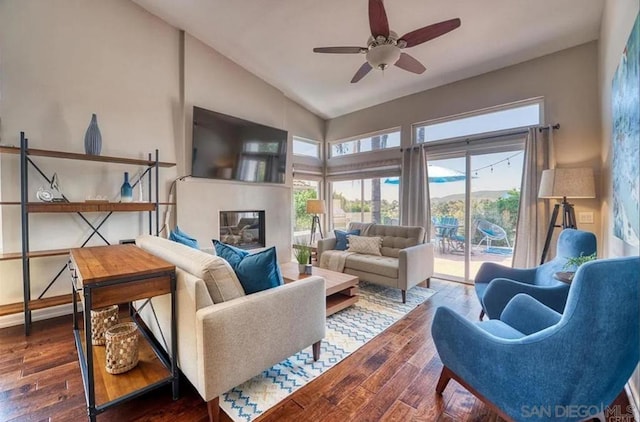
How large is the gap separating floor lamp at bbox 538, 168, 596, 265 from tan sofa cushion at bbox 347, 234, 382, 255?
200cm

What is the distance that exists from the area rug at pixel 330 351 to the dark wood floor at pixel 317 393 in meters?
0.09

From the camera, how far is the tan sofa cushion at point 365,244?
4.16m

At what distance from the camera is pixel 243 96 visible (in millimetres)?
4617

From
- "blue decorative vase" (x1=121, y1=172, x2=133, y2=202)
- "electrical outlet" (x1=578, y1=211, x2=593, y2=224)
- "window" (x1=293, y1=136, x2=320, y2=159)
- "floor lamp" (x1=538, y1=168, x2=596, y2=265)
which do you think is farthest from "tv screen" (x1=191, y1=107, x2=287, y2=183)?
"electrical outlet" (x1=578, y1=211, x2=593, y2=224)

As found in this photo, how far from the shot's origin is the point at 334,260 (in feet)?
13.6

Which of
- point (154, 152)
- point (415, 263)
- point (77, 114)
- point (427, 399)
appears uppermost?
point (77, 114)

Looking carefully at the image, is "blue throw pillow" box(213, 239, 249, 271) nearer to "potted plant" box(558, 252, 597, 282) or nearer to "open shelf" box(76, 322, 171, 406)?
"open shelf" box(76, 322, 171, 406)

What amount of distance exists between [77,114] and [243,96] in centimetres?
226

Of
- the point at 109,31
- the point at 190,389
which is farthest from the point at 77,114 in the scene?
the point at 190,389

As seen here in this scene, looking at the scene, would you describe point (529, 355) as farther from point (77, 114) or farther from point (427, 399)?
point (77, 114)

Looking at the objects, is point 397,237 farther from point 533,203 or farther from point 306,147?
point 306,147

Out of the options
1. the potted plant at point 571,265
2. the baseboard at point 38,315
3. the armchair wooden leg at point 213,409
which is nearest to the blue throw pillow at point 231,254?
the armchair wooden leg at point 213,409

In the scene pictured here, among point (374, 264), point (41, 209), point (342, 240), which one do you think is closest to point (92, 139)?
point (41, 209)

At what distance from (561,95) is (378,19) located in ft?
9.52
